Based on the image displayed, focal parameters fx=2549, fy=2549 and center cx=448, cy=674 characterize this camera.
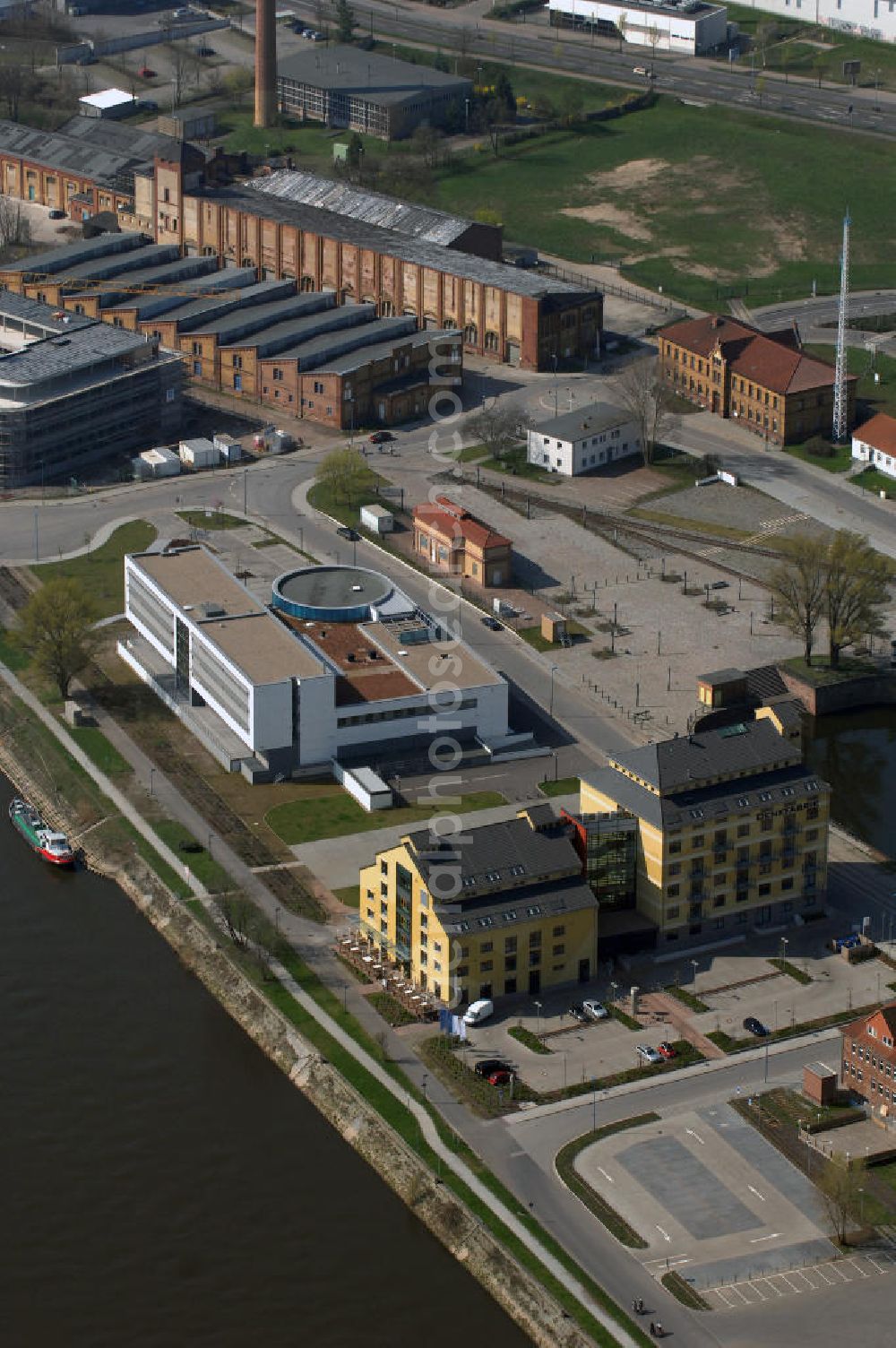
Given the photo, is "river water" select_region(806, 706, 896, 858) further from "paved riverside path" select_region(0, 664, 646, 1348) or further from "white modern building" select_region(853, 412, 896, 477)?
"white modern building" select_region(853, 412, 896, 477)

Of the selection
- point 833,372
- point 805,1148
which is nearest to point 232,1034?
point 805,1148

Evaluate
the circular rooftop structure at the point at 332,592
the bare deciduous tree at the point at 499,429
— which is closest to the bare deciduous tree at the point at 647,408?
the bare deciduous tree at the point at 499,429

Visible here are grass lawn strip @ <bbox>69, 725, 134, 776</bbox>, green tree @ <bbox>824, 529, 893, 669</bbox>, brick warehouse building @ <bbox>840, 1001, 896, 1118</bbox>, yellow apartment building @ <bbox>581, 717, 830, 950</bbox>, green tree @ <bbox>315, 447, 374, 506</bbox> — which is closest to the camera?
brick warehouse building @ <bbox>840, 1001, 896, 1118</bbox>

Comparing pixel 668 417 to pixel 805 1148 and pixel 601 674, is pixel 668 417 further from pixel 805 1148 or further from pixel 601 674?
pixel 805 1148

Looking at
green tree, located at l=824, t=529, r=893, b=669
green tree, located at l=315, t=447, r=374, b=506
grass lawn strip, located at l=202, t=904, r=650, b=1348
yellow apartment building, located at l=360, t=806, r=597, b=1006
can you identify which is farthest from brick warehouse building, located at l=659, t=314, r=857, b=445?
grass lawn strip, located at l=202, t=904, r=650, b=1348

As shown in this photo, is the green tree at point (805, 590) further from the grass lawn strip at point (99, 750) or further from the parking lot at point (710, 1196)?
the parking lot at point (710, 1196)

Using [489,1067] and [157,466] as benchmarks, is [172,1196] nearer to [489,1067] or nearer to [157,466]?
[489,1067]
